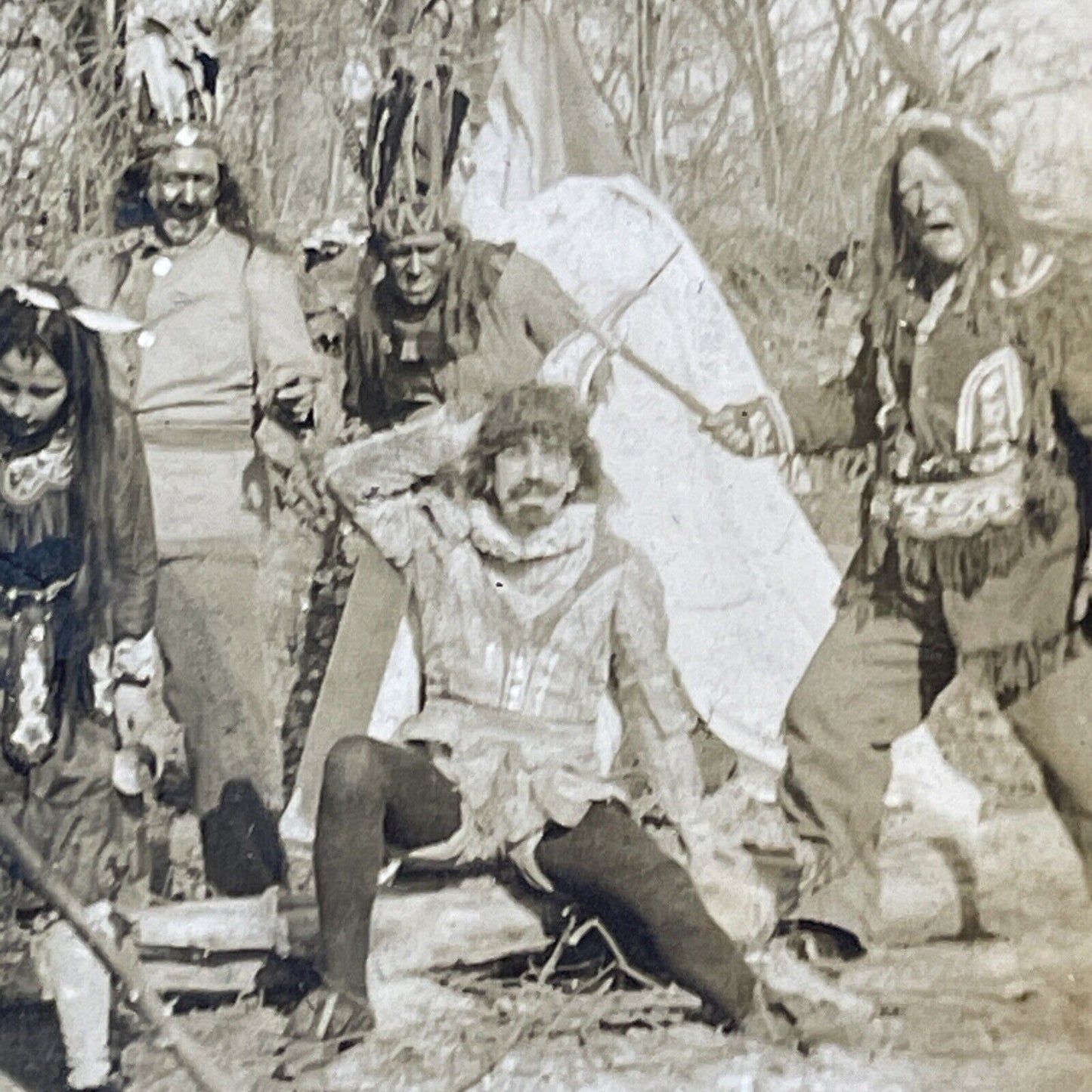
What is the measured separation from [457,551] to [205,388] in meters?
0.75

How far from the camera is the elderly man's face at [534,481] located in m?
3.37

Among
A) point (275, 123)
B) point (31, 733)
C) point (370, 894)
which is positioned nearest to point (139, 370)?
point (275, 123)

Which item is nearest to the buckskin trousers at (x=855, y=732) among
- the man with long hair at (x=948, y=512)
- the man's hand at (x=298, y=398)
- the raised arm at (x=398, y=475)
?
the man with long hair at (x=948, y=512)

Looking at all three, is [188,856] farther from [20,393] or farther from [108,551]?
[20,393]

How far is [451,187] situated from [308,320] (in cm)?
47

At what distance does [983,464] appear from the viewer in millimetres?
3295

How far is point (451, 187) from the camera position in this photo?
11.3ft

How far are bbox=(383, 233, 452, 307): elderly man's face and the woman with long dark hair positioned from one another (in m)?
0.77

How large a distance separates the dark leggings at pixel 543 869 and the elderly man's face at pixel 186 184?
4.48 ft

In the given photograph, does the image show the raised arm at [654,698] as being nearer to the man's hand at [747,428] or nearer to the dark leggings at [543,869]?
the dark leggings at [543,869]

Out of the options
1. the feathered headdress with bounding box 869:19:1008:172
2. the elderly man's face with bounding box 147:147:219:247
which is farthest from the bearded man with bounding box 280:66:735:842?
the feathered headdress with bounding box 869:19:1008:172

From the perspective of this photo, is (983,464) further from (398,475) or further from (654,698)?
(398,475)

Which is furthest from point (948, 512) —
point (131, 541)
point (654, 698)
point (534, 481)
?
point (131, 541)

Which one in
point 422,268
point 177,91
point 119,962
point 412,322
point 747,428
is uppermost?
point 177,91
